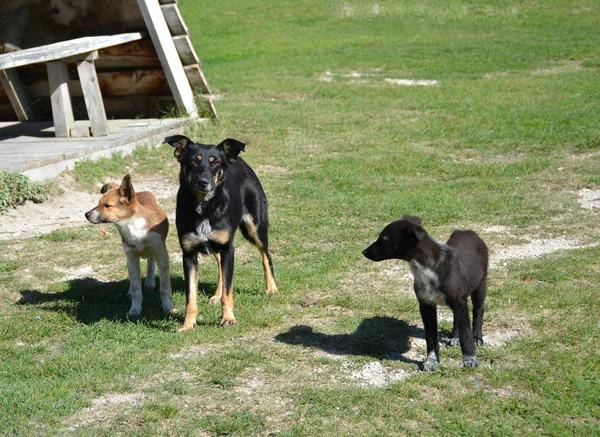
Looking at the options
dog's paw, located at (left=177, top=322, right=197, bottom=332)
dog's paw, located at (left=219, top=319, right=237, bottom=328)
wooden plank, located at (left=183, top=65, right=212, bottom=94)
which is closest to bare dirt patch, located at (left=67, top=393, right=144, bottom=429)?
dog's paw, located at (left=177, top=322, right=197, bottom=332)

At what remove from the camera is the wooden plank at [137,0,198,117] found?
40.8 feet

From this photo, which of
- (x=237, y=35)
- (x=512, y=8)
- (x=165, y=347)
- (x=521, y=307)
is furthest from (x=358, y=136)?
(x=512, y=8)

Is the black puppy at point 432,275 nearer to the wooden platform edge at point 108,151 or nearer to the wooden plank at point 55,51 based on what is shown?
the wooden platform edge at point 108,151

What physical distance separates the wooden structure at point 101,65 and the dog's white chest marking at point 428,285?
7.68 m

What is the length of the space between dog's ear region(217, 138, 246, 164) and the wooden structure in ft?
19.4

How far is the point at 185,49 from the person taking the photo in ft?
42.4

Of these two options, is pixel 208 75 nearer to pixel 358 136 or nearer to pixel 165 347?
pixel 358 136

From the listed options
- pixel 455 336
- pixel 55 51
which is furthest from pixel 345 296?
pixel 55 51

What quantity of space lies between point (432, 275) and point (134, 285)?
8.58 feet

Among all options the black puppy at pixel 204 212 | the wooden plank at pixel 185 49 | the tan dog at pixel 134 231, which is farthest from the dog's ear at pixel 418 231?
the wooden plank at pixel 185 49

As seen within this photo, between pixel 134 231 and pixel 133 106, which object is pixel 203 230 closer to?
pixel 134 231

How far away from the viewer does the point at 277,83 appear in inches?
740

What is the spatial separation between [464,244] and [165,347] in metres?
2.23

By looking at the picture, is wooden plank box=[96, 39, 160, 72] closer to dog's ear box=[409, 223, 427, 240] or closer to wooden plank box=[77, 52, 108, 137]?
wooden plank box=[77, 52, 108, 137]
